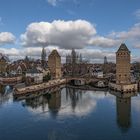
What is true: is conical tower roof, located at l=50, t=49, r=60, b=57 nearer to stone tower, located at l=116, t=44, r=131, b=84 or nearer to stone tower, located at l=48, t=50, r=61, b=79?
stone tower, located at l=48, t=50, r=61, b=79

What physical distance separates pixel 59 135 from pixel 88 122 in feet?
16.1

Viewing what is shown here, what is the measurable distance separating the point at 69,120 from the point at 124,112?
25.1 feet

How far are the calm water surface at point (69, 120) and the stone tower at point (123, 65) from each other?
12220 mm

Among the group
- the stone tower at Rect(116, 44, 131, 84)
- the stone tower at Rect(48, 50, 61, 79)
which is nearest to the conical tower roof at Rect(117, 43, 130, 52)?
the stone tower at Rect(116, 44, 131, 84)

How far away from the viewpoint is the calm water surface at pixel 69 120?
70.7ft

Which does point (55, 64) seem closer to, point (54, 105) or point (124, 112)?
point (54, 105)

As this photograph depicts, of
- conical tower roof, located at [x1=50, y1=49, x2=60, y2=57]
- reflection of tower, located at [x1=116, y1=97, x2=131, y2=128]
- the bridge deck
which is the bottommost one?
reflection of tower, located at [x1=116, y1=97, x2=131, y2=128]

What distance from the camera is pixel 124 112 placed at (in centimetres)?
3094

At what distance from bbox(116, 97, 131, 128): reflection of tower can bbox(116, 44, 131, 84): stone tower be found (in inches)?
390

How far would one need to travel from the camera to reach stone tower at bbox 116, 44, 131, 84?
163ft

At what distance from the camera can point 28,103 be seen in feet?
116

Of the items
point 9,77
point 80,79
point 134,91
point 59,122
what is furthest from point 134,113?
point 9,77

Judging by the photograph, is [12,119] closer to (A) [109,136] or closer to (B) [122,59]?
(A) [109,136]

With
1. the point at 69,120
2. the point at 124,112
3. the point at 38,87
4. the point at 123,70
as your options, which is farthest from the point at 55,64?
the point at 69,120
